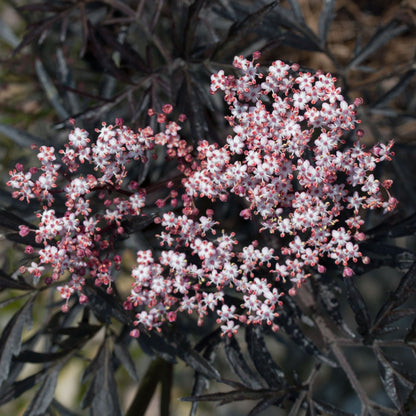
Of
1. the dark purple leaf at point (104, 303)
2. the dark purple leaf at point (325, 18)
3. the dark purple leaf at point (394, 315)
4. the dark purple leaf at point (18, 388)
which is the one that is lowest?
the dark purple leaf at point (394, 315)

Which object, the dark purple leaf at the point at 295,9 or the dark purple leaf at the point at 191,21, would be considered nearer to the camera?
the dark purple leaf at the point at 191,21

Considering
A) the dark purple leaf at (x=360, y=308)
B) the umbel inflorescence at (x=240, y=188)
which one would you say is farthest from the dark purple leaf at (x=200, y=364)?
the dark purple leaf at (x=360, y=308)

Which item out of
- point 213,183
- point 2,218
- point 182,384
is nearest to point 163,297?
point 213,183

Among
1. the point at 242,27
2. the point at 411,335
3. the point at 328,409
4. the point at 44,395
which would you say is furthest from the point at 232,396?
the point at 242,27

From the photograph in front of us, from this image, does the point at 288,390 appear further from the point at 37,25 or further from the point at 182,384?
the point at 37,25

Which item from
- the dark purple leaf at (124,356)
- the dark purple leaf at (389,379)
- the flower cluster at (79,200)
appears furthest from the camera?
the dark purple leaf at (124,356)

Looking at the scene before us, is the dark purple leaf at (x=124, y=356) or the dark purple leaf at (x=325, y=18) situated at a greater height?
the dark purple leaf at (x=325, y=18)

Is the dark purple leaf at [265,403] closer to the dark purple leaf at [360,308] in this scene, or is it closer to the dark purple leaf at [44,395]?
the dark purple leaf at [360,308]
